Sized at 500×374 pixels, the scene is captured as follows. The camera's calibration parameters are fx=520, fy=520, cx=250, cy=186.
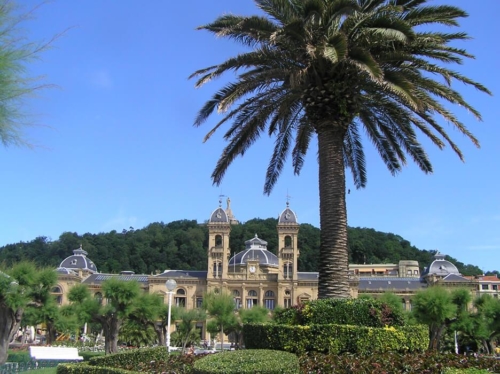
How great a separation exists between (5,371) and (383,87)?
1469 cm

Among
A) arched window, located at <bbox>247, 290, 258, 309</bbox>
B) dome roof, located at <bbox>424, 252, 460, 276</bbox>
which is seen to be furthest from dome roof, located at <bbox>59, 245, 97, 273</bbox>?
dome roof, located at <bbox>424, 252, 460, 276</bbox>

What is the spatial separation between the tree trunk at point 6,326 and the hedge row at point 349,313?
13.8m

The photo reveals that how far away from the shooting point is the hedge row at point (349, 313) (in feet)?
44.5

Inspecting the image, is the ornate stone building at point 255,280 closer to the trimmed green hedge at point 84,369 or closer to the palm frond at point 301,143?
the palm frond at point 301,143

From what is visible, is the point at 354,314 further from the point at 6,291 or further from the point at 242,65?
the point at 6,291

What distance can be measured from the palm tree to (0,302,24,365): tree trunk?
12.8 meters

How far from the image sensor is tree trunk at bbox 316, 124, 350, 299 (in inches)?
578

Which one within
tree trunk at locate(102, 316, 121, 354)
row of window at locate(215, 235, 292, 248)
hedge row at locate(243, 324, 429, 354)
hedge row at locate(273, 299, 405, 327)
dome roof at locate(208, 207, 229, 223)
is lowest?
tree trunk at locate(102, 316, 121, 354)

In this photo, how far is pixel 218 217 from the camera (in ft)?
254

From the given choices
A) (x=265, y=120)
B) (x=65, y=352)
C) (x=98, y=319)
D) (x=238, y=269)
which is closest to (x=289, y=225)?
(x=238, y=269)

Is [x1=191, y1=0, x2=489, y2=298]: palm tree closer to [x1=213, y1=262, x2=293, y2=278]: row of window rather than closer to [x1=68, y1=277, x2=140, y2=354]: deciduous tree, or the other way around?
[x1=68, y1=277, x2=140, y2=354]: deciduous tree

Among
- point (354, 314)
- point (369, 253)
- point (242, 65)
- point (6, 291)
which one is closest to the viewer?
point (354, 314)

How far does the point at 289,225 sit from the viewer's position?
252 ft

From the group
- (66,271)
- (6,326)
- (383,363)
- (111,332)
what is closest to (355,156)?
(383,363)
